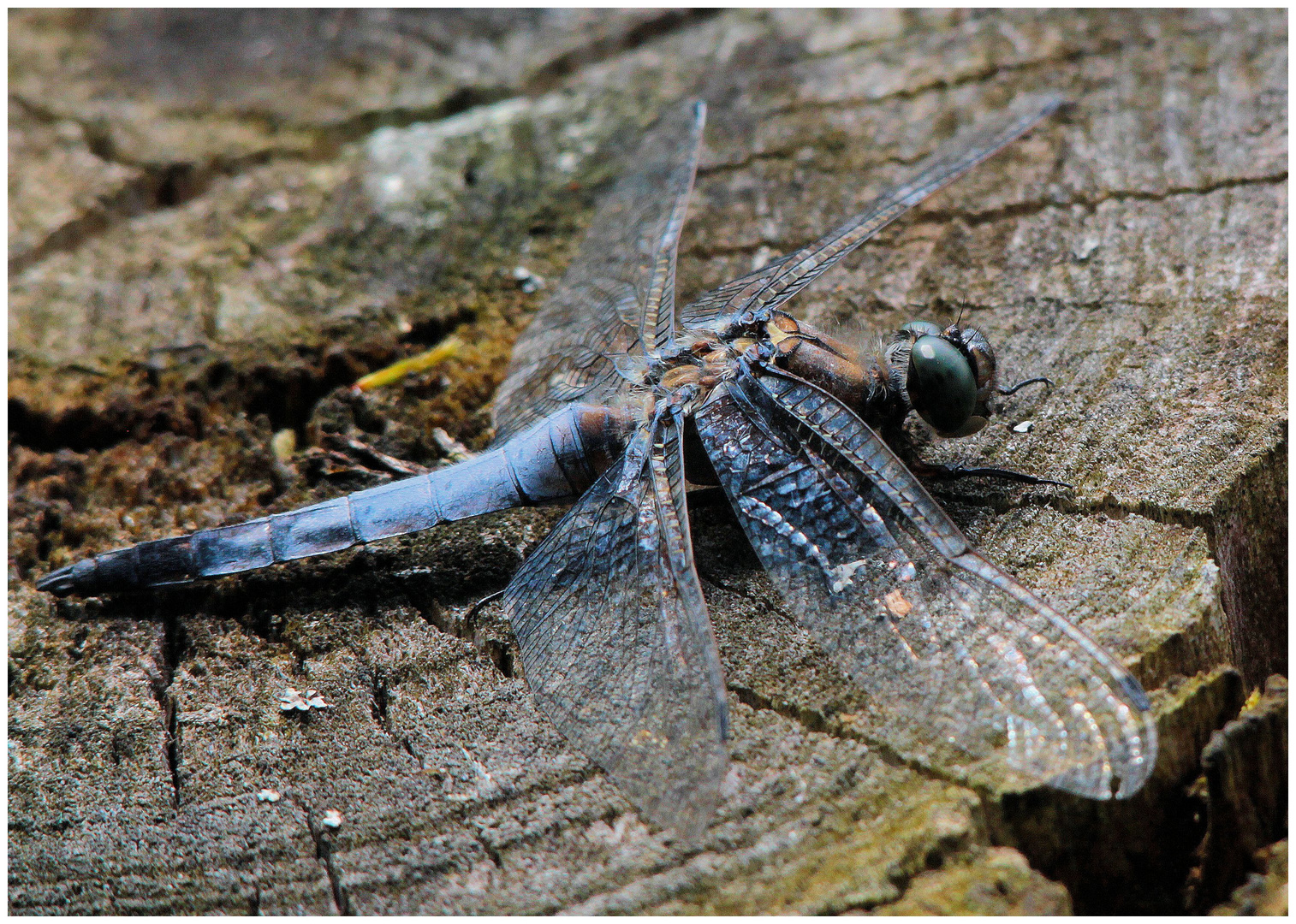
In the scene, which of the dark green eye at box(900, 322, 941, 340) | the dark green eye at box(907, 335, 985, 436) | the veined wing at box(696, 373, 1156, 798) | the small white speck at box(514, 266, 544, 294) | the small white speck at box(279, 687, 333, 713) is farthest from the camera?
the small white speck at box(514, 266, 544, 294)

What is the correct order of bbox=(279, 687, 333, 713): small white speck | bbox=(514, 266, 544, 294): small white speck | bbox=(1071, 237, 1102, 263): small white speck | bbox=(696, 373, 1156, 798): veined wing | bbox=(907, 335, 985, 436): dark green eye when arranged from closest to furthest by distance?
bbox=(696, 373, 1156, 798): veined wing
bbox=(279, 687, 333, 713): small white speck
bbox=(907, 335, 985, 436): dark green eye
bbox=(1071, 237, 1102, 263): small white speck
bbox=(514, 266, 544, 294): small white speck

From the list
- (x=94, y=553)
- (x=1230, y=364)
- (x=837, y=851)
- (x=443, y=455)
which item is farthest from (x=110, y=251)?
(x=1230, y=364)

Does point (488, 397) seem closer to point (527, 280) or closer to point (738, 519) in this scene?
point (527, 280)

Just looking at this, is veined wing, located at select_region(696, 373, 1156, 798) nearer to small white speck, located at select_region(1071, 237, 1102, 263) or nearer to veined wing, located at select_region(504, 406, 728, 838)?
veined wing, located at select_region(504, 406, 728, 838)

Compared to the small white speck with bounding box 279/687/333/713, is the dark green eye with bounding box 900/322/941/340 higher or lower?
higher

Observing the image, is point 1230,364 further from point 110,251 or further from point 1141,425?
point 110,251

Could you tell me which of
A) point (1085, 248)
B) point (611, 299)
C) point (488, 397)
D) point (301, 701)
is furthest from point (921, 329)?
point (301, 701)

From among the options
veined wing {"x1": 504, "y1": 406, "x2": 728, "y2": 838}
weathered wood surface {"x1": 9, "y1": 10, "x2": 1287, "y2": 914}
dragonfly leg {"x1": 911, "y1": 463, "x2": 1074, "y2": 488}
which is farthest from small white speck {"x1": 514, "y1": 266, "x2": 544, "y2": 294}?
dragonfly leg {"x1": 911, "y1": 463, "x2": 1074, "y2": 488}
